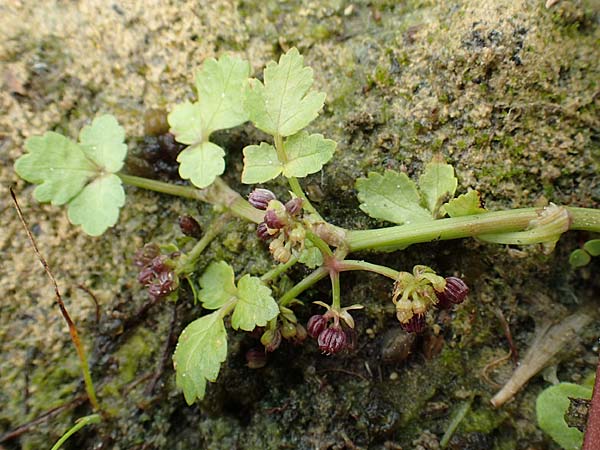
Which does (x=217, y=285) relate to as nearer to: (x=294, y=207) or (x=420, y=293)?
(x=294, y=207)

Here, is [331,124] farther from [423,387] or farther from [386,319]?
[423,387]

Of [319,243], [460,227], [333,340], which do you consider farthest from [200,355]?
[460,227]

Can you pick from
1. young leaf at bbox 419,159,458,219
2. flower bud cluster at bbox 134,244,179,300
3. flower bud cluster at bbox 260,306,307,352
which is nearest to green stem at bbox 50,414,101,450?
flower bud cluster at bbox 134,244,179,300

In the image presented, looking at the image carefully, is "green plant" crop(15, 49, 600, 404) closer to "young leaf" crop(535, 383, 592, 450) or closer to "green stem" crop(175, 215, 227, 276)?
"green stem" crop(175, 215, 227, 276)

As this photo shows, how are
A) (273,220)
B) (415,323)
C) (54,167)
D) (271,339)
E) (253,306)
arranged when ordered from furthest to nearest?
(54,167) < (271,339) < (253,306) < (415,323) < (273,220)

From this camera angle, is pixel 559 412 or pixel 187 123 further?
pixel 187 123

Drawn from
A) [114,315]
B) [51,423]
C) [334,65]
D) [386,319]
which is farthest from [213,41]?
[51,423]
